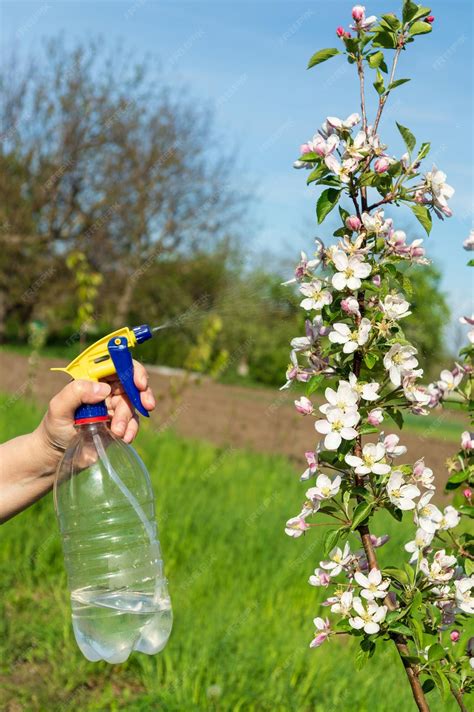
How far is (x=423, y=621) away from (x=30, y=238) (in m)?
23.7

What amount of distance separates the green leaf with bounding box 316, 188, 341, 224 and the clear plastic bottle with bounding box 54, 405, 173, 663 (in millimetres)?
818

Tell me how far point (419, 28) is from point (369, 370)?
0.81 meters

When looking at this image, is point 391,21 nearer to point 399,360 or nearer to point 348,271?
point 348,271

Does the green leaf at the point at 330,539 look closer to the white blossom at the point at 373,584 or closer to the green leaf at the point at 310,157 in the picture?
the white blossom at the point at 373,584

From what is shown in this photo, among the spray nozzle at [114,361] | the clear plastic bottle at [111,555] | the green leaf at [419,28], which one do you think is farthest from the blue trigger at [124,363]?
the green leaf at [419,28]

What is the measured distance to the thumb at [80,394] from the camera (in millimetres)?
2008

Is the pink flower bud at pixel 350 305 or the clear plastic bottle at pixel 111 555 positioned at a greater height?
the pink flower bud at pixel 350 305

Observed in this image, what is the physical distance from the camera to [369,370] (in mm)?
1912

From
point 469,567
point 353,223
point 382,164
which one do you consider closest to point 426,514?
point 469,567

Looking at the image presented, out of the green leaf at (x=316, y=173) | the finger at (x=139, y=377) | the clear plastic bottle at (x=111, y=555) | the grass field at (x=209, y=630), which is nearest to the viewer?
the green leaf at (x=316, y=173)

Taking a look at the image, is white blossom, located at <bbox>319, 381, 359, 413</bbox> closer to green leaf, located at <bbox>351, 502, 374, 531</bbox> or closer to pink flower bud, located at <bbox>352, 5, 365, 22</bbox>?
green leaf, located at <bbox>351, 502, 374, 531</bbox>

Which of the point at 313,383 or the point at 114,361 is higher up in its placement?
the point at 114,361

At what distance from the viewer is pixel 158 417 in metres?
10.8

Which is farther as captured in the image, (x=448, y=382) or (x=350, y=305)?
(x=448, y=382)
